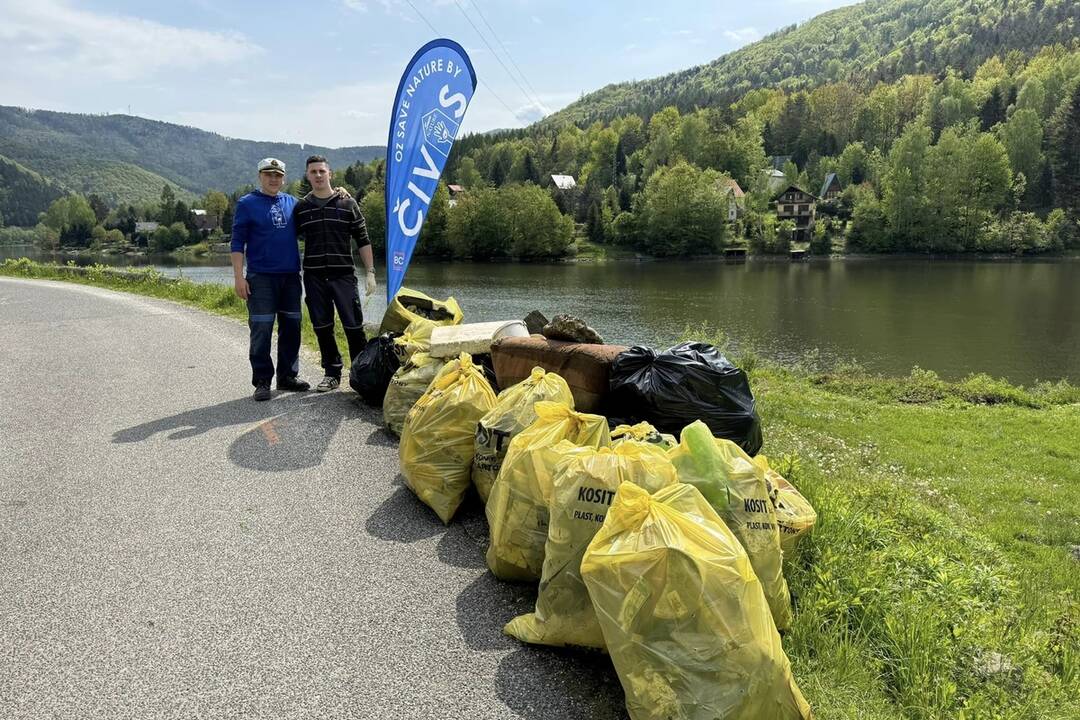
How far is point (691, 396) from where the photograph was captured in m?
4.29

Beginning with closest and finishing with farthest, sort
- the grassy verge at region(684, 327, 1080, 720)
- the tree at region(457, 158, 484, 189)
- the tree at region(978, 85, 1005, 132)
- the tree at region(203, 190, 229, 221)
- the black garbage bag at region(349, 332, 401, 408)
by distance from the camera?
the grassy verge at region(684, 327, 1080, 720)
the black garbage bag at region(349, 332, 401, 408)
the tree at region(978, 85, 1005, 132)
the tree at region(457, 158, 484, 189)
the tree at region(203, 190, 229, 221)

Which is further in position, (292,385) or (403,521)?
(292,385)

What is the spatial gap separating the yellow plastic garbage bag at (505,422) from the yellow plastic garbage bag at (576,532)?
3.11 ft

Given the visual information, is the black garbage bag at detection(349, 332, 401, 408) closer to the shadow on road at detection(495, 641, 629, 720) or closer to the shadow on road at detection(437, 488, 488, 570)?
the shadow on road at detection(437, 488, 488, 570)

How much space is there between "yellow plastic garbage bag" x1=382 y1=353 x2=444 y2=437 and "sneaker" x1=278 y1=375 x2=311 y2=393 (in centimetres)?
171

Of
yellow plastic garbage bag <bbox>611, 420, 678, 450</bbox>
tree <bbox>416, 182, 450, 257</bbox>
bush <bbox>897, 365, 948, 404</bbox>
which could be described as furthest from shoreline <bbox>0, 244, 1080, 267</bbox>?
yellow plastic garbage bag <bbox>611, 420, 678, 450</bbox>

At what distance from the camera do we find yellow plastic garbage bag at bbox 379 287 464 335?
272 inches

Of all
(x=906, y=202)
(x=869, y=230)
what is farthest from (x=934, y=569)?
(x=906, y=202)

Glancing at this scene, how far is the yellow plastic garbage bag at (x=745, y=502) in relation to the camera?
2.80 m

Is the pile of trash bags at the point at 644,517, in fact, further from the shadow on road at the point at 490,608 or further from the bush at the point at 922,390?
the bush at the point at 922,390

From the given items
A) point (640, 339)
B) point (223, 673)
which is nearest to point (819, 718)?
point (223, 673)

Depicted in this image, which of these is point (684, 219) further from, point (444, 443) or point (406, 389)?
point (444, 443)

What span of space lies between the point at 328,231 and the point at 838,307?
3041 centimetres

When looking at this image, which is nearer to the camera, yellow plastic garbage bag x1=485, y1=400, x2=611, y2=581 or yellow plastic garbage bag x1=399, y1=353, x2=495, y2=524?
yellow plastic garbage bag x1=485, y1=400, x2=611, y2=581
